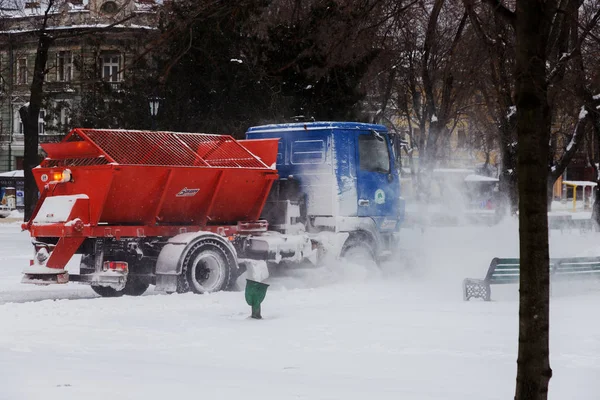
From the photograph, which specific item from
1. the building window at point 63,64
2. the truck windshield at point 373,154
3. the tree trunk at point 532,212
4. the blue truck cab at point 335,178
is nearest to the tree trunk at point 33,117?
the building window at point 63,64

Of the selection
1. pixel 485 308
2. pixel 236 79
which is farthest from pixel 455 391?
pixel 236 79

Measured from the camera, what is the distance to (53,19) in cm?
3200

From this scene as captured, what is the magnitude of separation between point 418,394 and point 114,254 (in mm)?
7892

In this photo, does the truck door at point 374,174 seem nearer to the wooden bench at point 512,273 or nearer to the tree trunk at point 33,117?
the wooden bench at point 512,273

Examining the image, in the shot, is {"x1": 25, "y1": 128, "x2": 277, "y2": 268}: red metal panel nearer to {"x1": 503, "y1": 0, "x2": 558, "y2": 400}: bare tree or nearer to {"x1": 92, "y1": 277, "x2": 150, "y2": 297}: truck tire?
{"x1": 92, "y1": 277, "x2": 150, "y2": 297}: truck tire

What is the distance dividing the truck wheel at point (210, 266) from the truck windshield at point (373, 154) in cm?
332

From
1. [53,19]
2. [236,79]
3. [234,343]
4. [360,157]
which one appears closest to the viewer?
[234,343]

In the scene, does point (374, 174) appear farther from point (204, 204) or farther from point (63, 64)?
point (63, 64)

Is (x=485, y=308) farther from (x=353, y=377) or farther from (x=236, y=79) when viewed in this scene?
(x=236, y=79)

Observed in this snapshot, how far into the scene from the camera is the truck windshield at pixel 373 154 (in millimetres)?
17234

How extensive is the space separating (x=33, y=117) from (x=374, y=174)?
18.0 m

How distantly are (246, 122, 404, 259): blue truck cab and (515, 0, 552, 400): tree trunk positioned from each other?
35.5ft

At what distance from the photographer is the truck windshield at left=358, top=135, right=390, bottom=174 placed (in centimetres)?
1723

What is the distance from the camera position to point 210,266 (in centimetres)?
1511
